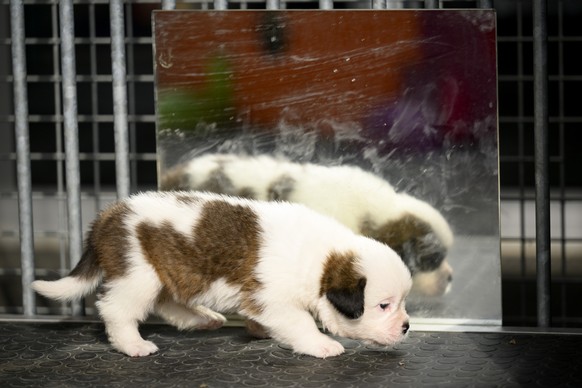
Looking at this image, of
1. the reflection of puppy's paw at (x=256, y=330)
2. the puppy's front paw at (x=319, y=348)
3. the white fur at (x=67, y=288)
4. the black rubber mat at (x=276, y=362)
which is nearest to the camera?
the black rubber mat at (x=276, y=362)

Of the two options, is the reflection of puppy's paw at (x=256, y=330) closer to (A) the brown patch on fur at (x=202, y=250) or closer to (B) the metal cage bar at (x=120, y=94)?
(A) the brown patch on fur at (x=202, y=250)

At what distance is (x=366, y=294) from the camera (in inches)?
119

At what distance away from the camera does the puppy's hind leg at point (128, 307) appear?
320cm

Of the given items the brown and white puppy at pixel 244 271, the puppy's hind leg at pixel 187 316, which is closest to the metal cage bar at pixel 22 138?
the brown and white puppy at pixel 244 271

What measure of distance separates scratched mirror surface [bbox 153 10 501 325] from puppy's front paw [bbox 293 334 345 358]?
0.56 m

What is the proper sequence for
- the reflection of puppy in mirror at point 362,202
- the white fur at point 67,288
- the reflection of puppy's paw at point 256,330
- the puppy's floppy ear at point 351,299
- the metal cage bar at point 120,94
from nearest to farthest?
the puppy's floppy ear at point 351,299 < the white fur at point 67,288 < the reflection of puppy's paw at point 256,330 < the reflection of puppy in mirror at point 362,202 < the metal cage bar at point 120,94

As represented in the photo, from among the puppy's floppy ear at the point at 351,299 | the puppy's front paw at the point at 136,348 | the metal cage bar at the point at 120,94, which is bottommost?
the puppy's front paw at the point at 136,348

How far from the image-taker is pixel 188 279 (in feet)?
10.7

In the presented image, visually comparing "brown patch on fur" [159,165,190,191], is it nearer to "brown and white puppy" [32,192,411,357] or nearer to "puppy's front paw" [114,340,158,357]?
"brown and white puppy" [32,192,411,357]

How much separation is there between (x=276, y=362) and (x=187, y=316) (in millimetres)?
567

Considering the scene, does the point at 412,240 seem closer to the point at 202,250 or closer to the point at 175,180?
the point at 202,250

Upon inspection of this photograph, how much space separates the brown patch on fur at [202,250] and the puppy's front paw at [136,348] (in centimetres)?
22

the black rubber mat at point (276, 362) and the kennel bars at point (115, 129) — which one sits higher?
the kennel bars at point (115, 129)

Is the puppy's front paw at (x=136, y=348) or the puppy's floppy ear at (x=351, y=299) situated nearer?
the puppy's floppy ear at (x=351, y=299)
